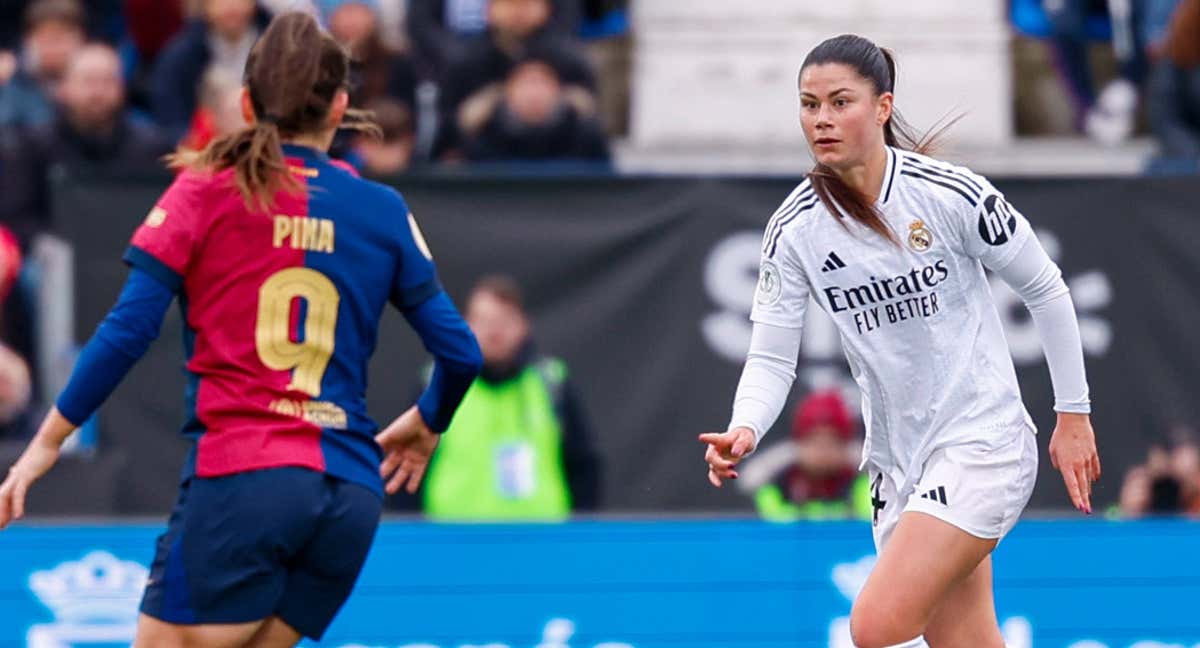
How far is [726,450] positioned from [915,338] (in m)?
0.59

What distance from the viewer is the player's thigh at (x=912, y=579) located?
4.92 metres

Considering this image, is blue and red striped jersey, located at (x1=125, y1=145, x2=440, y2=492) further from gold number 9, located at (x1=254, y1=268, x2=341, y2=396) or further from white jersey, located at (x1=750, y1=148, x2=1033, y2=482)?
white jersey, located at (x1=750, y1=148, x2=1033, y2=482)

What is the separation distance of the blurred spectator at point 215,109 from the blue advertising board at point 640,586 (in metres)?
2.59

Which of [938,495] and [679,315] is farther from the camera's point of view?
[679,315]

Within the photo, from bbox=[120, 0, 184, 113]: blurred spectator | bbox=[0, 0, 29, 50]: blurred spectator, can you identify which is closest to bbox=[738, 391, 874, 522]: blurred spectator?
bbox=[120, 0, 184, 113]: blurred spectator

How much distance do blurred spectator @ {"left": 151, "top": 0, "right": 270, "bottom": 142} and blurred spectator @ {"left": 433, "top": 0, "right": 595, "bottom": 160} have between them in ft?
3.58

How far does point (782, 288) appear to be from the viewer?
519 centimetres

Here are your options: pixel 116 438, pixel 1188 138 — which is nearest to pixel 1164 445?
pixel 1188 138

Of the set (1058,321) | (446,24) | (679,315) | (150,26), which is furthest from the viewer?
(150,26)

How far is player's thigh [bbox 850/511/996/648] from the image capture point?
4.92 m

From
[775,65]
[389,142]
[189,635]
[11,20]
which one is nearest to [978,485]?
[189,635]

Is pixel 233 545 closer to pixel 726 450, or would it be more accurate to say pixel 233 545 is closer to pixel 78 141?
pixel 726 450

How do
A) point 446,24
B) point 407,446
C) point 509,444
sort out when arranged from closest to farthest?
1. point 407,446
2. point 509,444
3. point 446,24

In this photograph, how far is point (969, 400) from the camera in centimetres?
508
